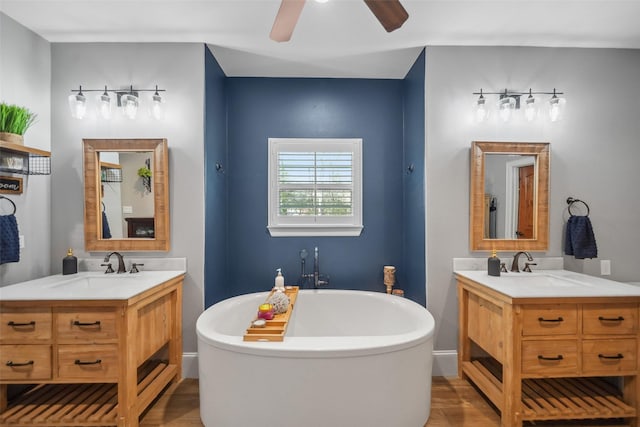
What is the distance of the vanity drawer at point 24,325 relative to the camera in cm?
168

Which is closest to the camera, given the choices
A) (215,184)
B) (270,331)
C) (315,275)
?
(270,331)

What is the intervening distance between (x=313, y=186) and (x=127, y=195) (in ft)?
5.07

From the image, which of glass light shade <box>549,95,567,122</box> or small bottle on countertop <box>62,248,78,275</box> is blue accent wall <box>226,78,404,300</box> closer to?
small bottle on countertop <box>62,248,78,275</box>

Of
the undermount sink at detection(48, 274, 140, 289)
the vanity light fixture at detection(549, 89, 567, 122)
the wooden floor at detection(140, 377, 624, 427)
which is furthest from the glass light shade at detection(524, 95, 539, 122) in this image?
the undermount sink at detection(48, 274, 140, 289)

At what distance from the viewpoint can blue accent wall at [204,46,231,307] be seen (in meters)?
2.50

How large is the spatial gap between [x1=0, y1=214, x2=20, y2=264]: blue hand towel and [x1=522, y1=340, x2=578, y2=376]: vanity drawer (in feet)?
10.4

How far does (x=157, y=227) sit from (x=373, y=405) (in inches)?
76.9

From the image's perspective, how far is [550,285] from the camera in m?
2.16

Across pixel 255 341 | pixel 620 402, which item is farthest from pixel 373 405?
pixel 620 402

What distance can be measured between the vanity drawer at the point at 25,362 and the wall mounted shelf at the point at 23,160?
1119 millimetres

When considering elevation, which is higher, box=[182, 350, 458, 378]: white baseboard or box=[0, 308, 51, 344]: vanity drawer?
box=[0, 308, 51, 344]: vanity drawer

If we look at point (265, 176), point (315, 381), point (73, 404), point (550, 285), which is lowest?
point (73, 404)

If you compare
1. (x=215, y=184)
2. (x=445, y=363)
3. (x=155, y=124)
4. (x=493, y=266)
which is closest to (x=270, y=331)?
(x=215, y=184)

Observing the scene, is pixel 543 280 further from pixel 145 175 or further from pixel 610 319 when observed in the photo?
pixel 145 175
